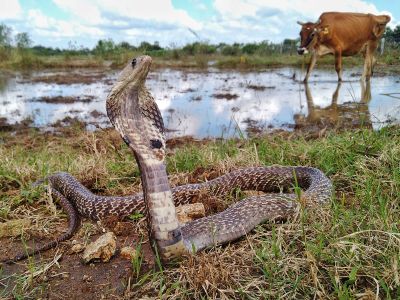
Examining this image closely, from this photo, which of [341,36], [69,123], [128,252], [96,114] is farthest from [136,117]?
[341,36]

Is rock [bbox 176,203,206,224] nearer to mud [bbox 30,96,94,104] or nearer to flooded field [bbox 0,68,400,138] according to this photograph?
flooded field [bbox 0,68,400,138]

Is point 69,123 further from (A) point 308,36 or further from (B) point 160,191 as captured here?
(A) point 308,36

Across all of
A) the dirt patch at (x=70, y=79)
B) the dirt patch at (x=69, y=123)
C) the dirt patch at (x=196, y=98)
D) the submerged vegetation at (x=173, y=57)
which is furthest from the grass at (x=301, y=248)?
the submerged vegetation at (x=173, y=57)

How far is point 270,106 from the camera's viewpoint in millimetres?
11602

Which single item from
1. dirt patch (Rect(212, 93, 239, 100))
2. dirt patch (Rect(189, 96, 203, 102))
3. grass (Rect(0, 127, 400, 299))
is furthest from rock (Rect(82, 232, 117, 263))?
dirt patch (Rect(212, 93, 239, 100))

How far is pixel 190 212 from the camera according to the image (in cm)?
356

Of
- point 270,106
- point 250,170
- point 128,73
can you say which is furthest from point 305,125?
point 128,73

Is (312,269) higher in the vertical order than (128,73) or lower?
lower

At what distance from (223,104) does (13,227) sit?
895 cm

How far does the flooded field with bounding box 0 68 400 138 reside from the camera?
9.19 m

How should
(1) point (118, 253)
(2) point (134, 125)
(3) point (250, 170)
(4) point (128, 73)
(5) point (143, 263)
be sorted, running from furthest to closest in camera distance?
(3) point (250, 170)
(1) point (118, 253)
(5) point (143, 263)
(2) point (134, 125)
(4) point (128, 73)

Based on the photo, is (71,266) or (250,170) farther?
(250,170)

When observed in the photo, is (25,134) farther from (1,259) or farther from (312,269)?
(312,269)

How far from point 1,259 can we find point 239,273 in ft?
5.62
